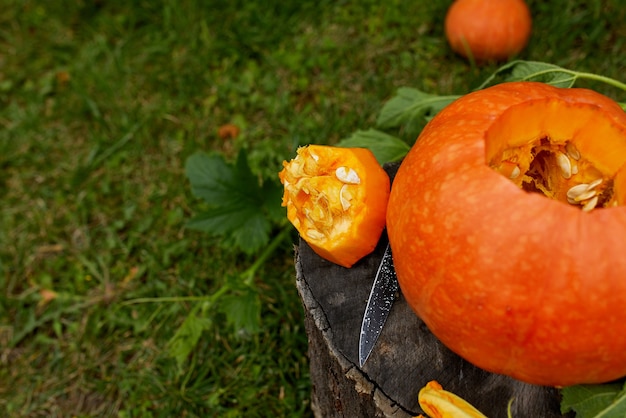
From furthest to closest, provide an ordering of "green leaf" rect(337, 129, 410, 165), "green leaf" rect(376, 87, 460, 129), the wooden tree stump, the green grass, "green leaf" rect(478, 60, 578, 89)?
the green grass < "green leaf" rect(376, 87, 460, 129) < "green leaf" rect(337, 129, 410, 165) < "green leaf" rect(478, 60, 578, 89) < the wooden tree stump

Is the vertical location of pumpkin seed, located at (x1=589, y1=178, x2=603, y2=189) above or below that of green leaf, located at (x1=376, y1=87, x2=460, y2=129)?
above

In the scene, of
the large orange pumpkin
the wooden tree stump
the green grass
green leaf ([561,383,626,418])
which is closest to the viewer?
the large orange pumpkin

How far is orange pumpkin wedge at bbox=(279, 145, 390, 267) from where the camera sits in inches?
66.2

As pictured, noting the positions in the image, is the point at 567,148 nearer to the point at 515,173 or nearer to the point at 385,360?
the point at 515,173

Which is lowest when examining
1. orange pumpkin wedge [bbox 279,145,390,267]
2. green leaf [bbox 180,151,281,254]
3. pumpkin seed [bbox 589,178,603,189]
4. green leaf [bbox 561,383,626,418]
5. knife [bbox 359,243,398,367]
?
green leaf [bbox 180,151,281,254]

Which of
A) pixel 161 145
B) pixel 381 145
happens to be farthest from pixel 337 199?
pixel 161 145

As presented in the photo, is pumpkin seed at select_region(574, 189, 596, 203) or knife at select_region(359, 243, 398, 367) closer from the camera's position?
pumpkin seed at select_region(574, 189, 596, 203)

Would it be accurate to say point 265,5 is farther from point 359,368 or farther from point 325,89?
point 359,368

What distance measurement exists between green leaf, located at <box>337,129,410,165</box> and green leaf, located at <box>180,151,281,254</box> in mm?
415

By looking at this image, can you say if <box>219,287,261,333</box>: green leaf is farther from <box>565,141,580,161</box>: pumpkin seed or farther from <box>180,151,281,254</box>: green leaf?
<box>565,141,580,161</box>: pumpkin seed

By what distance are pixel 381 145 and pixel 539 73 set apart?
62cm

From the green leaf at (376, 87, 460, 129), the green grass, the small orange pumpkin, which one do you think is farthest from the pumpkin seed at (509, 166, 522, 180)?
the small orange pumpkin

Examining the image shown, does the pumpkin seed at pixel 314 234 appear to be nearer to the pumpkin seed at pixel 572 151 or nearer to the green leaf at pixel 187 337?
the pumpkin seed at pixel 572 151

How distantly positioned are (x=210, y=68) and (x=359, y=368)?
2.44m
